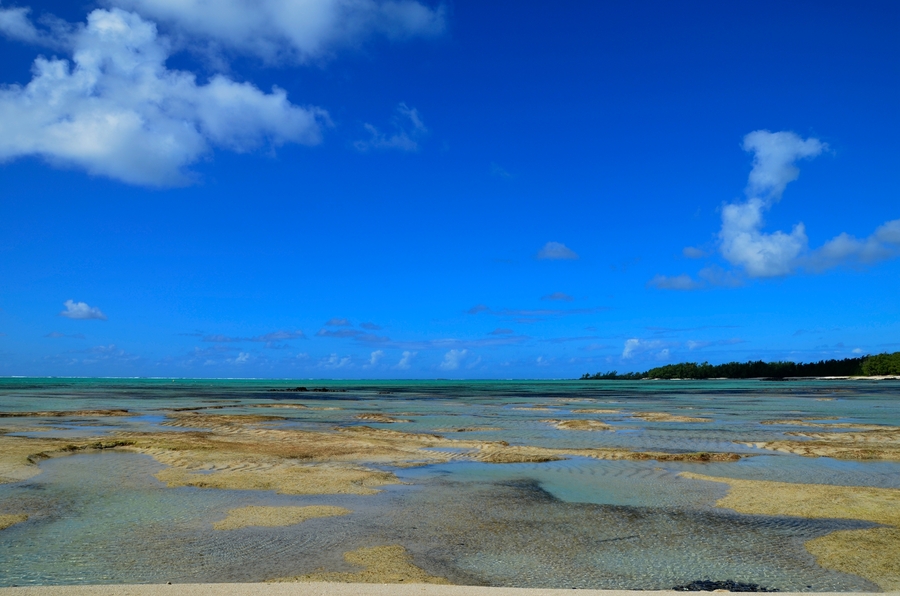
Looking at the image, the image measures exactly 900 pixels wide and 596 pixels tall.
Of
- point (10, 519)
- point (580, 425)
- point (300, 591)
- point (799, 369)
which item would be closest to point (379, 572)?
point (300, 591)

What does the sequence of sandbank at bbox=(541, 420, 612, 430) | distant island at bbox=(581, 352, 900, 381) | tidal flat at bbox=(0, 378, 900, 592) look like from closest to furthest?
tidal flat at bbox=(0, 378, 900, 592), sandbank at bbox=(541, 420, 612, 430), distant island at bbox=(581, 352, 900, 381)

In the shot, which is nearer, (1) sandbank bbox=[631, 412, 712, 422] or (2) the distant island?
(1) sandbank bbox=[631, 412, 712, 422]

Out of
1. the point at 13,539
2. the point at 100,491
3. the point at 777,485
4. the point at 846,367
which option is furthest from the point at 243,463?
the point at 846,367

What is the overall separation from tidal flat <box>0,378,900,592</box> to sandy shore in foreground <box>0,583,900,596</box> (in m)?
0.58

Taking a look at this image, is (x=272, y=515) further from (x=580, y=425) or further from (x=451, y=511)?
(x=580, y=425)

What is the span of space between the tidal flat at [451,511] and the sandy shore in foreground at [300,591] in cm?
58

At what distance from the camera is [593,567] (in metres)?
7.80

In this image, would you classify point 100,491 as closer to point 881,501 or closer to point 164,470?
point 164,470

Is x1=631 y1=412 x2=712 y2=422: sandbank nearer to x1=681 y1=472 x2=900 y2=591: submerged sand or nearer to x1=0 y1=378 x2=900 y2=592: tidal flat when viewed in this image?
x1=0 y1=378 x2=900 y2=592: tidal flat

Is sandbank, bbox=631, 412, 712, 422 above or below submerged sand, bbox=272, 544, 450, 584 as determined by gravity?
below

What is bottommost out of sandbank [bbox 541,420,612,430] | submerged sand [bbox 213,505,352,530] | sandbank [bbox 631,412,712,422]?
sandbank [bbox 631,412,712,422]

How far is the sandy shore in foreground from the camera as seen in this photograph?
6031 mm

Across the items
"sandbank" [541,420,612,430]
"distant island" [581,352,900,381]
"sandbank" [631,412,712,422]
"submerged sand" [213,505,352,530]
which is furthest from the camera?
"distant island" [581,352,900,381]

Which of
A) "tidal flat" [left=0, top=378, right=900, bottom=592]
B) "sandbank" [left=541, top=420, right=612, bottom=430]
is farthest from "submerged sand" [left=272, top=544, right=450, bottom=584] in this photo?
"sandbank" [left=541, top=420, right=612, bottom=430]
